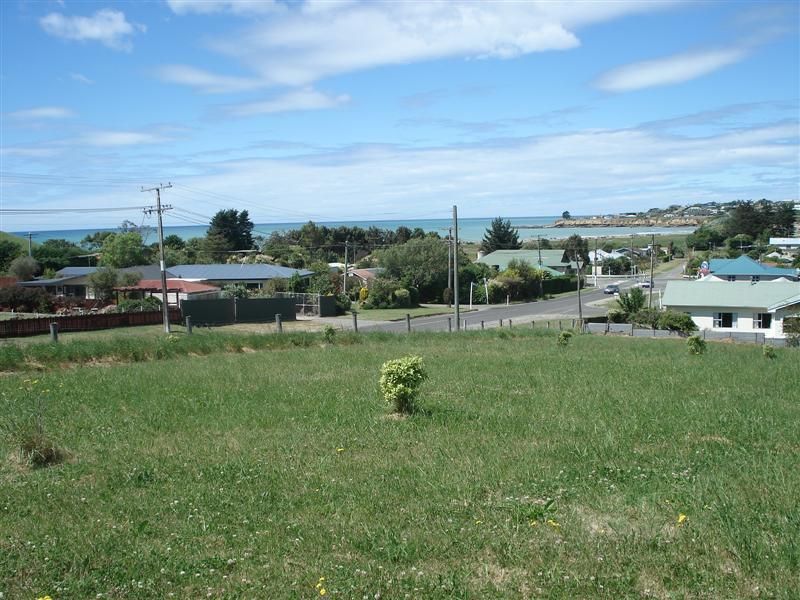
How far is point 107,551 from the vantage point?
6625mm

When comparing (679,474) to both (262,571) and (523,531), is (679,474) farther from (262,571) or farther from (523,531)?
(262,571)

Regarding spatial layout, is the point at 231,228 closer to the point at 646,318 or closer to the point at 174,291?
the point at 174,291

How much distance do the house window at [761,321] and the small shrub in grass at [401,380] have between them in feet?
151

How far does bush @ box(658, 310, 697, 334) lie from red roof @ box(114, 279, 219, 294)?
1341 inches

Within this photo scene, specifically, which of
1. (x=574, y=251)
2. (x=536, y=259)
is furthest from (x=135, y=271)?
(x=574, y=251)

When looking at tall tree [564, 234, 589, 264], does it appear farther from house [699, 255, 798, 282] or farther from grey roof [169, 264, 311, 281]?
grey roof [169, 264, 311, 281]

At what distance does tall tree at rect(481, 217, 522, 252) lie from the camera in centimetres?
13088

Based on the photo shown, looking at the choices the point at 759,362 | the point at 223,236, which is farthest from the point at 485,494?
the point at 223,236

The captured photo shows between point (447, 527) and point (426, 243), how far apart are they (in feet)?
225

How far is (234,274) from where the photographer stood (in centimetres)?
6819

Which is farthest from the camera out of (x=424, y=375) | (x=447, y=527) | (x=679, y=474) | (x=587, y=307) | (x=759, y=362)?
A: (x=587, y=307)

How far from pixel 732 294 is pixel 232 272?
43.0 m

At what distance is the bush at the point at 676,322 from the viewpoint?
49.5 metres

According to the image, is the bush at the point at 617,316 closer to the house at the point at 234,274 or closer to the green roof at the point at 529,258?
the house at the point at 234,274
